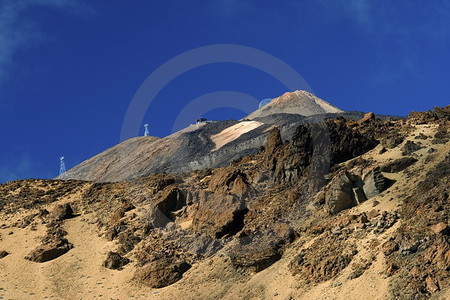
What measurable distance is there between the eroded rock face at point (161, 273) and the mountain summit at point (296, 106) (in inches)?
4361

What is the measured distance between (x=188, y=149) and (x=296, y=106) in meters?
59.9

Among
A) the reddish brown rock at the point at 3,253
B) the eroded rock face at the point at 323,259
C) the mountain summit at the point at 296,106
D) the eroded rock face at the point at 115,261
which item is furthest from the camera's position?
the mountain summit at the point at 296,106

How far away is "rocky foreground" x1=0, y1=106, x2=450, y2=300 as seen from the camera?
35.6 m

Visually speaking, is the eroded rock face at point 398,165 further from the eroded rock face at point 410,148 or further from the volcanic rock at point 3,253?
the volcanic rock at point 3,253

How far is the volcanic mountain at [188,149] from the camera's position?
91762 mm

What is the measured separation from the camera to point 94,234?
185 ft

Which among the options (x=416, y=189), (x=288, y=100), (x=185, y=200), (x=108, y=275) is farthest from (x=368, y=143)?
(x=288, y=100)

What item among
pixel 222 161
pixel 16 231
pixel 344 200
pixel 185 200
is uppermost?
pixel 222 161

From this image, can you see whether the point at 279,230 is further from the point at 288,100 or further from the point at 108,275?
the point at 288,100

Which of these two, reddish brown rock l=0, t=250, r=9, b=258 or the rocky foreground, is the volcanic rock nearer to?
reddish brown rock l=0, t=250, r=9, b=258

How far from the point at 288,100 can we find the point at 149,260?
129m

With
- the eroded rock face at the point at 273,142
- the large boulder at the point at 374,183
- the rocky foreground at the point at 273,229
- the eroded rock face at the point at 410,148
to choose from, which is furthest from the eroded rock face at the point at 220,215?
the eroded rock face at the point at 410,148

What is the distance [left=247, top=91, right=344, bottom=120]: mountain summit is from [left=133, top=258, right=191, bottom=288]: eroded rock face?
111m

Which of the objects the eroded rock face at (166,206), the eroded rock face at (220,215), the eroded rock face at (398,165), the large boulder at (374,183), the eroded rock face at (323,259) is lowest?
the eroded rock face at (323,259)
